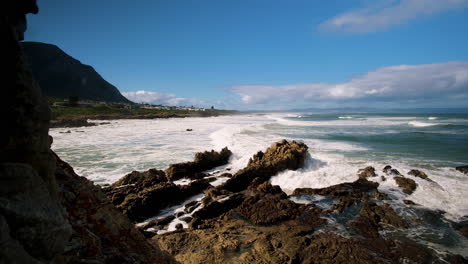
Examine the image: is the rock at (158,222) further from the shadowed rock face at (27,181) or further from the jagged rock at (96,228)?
the shadowed rock face at (27,181)

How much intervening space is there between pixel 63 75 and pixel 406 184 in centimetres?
19738

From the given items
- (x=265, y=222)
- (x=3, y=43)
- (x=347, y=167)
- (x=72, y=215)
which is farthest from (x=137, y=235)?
(x=347, y=167)

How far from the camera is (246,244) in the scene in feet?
21.5

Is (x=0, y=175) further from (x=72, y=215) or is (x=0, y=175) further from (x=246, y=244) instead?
(x=246, y=244)

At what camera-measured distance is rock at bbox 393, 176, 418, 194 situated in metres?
10.7

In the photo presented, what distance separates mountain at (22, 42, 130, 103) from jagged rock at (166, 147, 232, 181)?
162533 mm

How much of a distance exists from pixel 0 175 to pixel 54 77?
196 m

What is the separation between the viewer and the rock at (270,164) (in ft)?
38.0

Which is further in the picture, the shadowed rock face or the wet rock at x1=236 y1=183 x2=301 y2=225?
the wet rock at x1=236 y1=183 x2=301 y2=225

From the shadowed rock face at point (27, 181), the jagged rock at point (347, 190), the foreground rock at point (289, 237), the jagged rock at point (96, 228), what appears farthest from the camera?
the jagged rock at point (347, 190)

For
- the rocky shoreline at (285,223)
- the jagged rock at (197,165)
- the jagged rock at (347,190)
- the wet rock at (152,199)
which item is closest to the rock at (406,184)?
the rocky shoreline at (285,223)

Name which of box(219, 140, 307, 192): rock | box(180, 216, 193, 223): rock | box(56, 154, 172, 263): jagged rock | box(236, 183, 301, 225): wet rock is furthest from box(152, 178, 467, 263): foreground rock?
box(56, 154, 172, 263): jagged rock

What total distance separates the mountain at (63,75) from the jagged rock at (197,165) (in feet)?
533

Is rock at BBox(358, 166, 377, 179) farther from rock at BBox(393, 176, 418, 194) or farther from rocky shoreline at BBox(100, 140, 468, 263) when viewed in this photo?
rock at BBox(393, 176, 418, 194)
